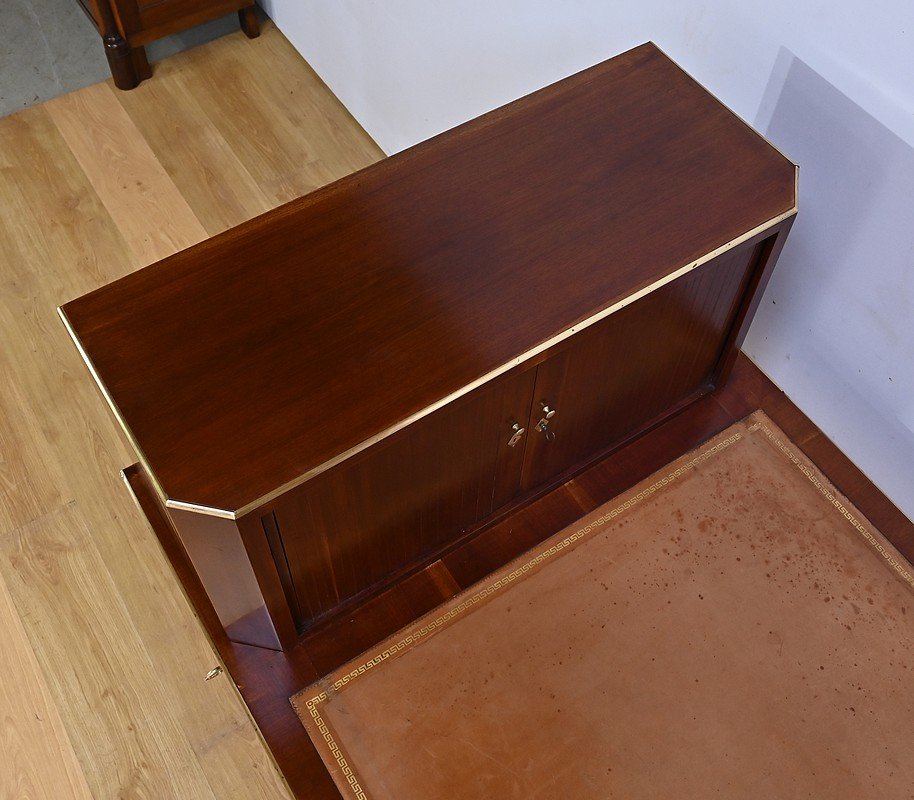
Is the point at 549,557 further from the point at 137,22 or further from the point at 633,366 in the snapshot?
the point at 137,22

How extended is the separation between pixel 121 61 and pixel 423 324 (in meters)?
1.36

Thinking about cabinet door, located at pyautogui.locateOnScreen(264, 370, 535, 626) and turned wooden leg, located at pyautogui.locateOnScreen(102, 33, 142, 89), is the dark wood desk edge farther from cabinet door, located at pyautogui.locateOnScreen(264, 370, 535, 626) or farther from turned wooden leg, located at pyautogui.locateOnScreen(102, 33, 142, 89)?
turned wooden leg, located at pyautogui.locateOnScreen(102, 33, 142, 89)

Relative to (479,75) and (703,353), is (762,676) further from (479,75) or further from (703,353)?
(479,75)

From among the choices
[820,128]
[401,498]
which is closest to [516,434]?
[401,498]

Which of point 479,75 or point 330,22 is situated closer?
point 479,75

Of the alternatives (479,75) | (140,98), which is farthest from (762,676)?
(140,98)

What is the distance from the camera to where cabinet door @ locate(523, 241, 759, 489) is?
1042mm

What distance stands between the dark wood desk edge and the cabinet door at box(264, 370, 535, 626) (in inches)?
1.5

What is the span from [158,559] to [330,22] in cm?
109

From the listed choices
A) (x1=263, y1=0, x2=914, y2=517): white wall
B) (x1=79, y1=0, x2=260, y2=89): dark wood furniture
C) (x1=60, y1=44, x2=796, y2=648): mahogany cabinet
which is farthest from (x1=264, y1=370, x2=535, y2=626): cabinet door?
(x1=79, y1=0, x2=260, y2=89): dark wood furniture

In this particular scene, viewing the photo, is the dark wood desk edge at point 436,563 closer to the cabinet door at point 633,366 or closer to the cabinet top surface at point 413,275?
the cabinet door at point 633,366

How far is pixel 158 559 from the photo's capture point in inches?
58.4

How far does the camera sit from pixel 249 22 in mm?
Result: 2121

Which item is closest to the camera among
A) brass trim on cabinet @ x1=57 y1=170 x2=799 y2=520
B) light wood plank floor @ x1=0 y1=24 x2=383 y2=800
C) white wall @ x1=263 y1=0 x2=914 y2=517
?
brass trim on cabinet @ x1=57 y1=170 x2=799 y2=520
